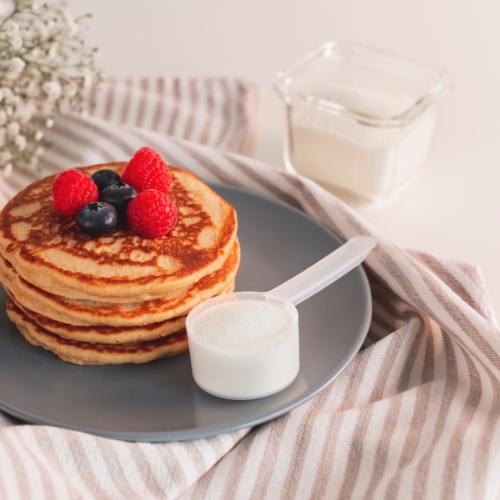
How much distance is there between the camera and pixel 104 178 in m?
1.87

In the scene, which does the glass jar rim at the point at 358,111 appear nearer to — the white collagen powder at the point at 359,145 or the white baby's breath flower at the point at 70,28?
the white collagen powder at the point at 359,145

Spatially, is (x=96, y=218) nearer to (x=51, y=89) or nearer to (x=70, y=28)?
(x=51, y=89)

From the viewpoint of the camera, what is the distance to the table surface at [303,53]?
2.74m

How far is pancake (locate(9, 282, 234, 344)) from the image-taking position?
5.49 ft

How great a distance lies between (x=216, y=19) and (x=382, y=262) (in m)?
2.24

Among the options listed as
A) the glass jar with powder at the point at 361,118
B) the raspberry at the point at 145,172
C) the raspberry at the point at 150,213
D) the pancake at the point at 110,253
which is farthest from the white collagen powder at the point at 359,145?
the raspberry at the point at 150,213

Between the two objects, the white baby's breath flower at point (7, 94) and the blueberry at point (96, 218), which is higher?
the white baby's breath flower at point (7, 94)

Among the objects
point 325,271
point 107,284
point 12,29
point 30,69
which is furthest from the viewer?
point 30,69

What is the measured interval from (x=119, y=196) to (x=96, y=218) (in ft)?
0.34

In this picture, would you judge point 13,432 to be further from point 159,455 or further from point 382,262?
point 382,262

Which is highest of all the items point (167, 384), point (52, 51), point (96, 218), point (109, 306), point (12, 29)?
point (12, 29)

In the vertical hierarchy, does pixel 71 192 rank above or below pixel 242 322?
above

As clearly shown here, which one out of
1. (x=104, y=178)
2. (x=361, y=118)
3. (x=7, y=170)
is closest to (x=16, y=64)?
(x=7, y=170)

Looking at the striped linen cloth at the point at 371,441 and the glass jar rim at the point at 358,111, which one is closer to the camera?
the striped linen cloth at the point at 371,441
